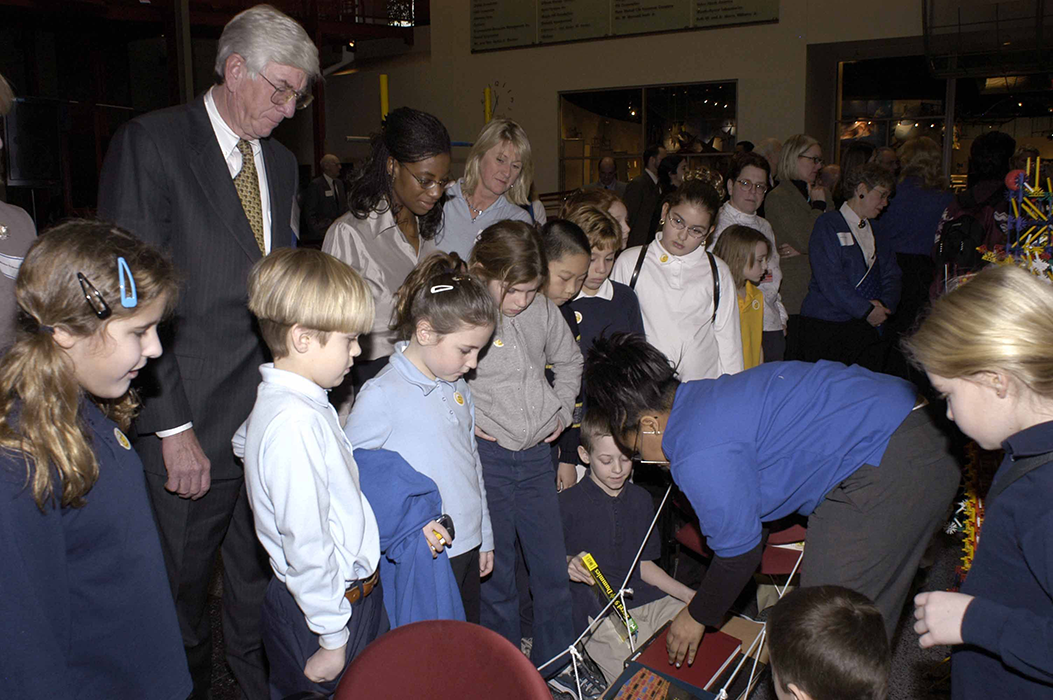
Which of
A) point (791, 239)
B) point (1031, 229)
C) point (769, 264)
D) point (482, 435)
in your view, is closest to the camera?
point (1031, 229)

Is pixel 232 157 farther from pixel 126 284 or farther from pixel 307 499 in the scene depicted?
pixel 307 499

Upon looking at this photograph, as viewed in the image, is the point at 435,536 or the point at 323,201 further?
the point at 323,201

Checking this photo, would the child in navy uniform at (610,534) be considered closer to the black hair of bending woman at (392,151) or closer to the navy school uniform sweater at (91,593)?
the black hair of bending woman at (392,151)

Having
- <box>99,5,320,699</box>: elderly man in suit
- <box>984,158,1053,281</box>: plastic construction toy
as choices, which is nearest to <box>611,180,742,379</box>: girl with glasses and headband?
<box>984,158,1053,281</box>: plastic construction toy

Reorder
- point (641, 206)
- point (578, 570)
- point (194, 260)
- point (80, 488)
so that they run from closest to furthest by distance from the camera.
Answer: point (80, 488), point (194, 260), point (578, 570), point (641, 206)

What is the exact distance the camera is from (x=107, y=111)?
8336 millimetres

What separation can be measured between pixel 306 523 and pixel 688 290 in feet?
7.10

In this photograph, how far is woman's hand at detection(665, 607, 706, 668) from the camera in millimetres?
1978

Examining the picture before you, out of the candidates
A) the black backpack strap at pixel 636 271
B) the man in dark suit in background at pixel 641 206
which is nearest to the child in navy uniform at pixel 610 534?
the black backpack strap at pixel 636 271

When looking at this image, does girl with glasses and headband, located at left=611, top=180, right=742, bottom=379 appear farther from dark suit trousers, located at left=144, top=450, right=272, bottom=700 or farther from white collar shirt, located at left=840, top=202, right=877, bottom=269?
dark suit trousers, located at left=144, top=450, right=272, bottom=700

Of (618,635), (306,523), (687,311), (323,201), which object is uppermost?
(323,201)

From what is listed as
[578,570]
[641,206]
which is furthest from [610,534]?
[641,206]

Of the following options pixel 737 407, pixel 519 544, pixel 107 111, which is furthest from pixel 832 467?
pixel 107 111

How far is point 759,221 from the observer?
4344 mm
